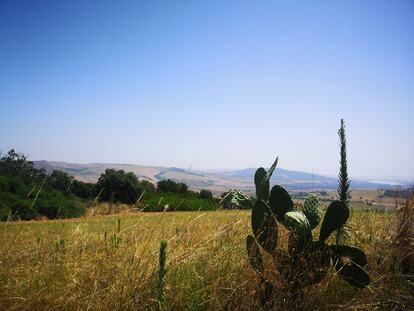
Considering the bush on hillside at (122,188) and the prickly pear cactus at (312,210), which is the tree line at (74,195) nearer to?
the bush on hillside at (122,188)

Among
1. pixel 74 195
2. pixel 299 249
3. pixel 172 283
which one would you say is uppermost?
pixel 299 249

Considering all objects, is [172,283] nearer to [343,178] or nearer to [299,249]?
[299,249]

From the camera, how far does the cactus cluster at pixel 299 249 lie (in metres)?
2.80

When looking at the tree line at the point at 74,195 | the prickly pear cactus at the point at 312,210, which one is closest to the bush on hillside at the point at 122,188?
the tree line at the point at 74,195

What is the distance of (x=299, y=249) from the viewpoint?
299 cm

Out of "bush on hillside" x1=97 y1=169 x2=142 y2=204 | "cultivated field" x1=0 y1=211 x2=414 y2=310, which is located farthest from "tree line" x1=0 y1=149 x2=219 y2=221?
"cultivated field" x1=0 y1=211 x2=414 y2=310

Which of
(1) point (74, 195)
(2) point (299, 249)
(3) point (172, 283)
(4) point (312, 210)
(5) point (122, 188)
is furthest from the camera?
(5) point (122, 188)

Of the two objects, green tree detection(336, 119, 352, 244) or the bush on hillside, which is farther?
the bush on hillside

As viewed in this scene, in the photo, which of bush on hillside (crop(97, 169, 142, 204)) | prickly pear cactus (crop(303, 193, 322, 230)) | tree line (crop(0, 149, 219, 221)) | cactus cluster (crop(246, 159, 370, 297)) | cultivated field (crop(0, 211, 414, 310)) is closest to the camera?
cultivated field (crop(0, 211, 414, 310))

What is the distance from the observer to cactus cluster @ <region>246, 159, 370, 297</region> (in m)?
2.80

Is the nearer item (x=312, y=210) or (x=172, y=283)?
(x=172, y=283)

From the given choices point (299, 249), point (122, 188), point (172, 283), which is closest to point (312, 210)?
point (299, 249)

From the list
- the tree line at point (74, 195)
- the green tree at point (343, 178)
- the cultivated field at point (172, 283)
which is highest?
the green tree at point (343, 178)

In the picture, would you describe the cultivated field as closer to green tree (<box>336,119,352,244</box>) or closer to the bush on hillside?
green tree (<box>336,119,352,244</box>)
